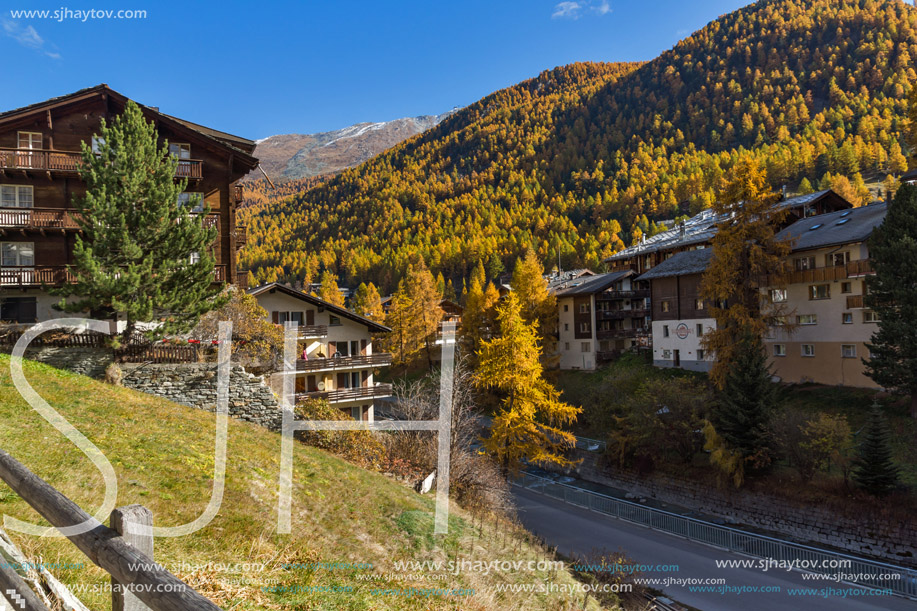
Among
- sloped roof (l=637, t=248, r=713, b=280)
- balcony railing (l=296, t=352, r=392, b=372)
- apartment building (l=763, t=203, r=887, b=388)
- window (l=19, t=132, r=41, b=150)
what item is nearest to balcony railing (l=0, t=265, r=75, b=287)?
window (l=19, t=132, r=41, b=150)

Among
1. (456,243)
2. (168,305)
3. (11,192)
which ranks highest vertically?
(456,243)

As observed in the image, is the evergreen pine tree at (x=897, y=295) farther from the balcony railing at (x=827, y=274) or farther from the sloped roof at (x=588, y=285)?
the sloped roof at (x=588, y=285)

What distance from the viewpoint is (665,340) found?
50.0m

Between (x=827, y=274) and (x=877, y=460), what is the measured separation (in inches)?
689

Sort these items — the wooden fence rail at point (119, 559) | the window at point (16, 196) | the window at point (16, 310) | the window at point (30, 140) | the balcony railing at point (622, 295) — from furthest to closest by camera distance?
the balcony railing at point (622, 295)
the window at point (30, 140)
the window at point (16, 196)
the window at point (16, 310)
the wooden fence rail at point (119, 559)

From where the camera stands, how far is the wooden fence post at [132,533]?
11.4 ft

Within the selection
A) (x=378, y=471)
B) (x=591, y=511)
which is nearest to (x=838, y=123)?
(x=591, y=511)

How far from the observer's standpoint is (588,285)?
6109 cm

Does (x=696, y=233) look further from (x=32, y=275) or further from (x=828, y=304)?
(x=32, y=275)

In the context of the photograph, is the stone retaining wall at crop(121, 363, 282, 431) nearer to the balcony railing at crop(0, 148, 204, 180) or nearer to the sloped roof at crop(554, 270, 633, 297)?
the balcony railing at crop(0, 148, 204, 180)

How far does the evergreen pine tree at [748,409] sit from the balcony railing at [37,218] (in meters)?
35.9

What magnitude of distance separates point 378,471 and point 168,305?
12099 millimetres

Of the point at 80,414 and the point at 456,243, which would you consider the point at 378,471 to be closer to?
the point at 80,414

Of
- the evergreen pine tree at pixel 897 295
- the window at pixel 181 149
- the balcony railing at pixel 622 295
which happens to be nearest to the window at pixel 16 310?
the window at pixel 181 149
